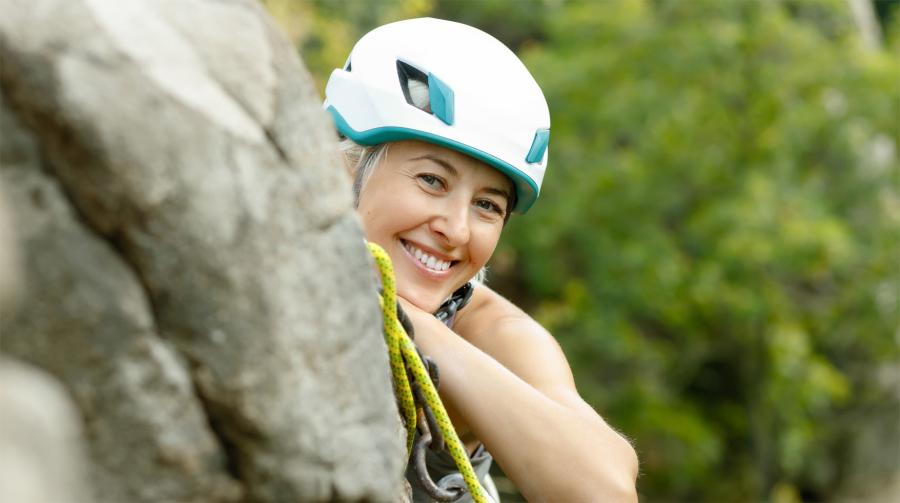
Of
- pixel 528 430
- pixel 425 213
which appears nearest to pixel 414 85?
pixel 425 213

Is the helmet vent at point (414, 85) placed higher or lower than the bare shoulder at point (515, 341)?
higher

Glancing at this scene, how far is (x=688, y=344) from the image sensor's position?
53.9 ft

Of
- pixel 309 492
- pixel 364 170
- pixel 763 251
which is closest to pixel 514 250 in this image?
pixel 763 251

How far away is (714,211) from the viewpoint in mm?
14594

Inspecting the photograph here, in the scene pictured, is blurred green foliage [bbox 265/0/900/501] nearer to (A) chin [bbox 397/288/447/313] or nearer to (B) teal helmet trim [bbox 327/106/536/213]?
(B) teal helmet trim [bbox 327/106/536/213]

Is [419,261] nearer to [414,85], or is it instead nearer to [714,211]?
[414,85]

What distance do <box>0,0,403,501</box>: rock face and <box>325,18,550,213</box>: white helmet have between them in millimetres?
1248

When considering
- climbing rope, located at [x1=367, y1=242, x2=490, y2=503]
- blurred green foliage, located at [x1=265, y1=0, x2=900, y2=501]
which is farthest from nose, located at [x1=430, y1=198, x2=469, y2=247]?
blurred green foliage, located at [x1=265, y1=0, x2=900, y2=501]

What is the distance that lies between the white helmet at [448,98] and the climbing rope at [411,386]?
836 millimetres

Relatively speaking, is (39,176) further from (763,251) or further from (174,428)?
(763,251)

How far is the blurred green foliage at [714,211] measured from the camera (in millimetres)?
14570

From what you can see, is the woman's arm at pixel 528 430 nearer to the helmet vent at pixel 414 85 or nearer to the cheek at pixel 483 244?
the cheek at pixel 483 244

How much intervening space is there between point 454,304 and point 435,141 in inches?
21.2

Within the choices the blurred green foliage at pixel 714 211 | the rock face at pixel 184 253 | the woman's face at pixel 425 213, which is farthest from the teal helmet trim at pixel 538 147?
the blurred green foliage at pixel 714 211
